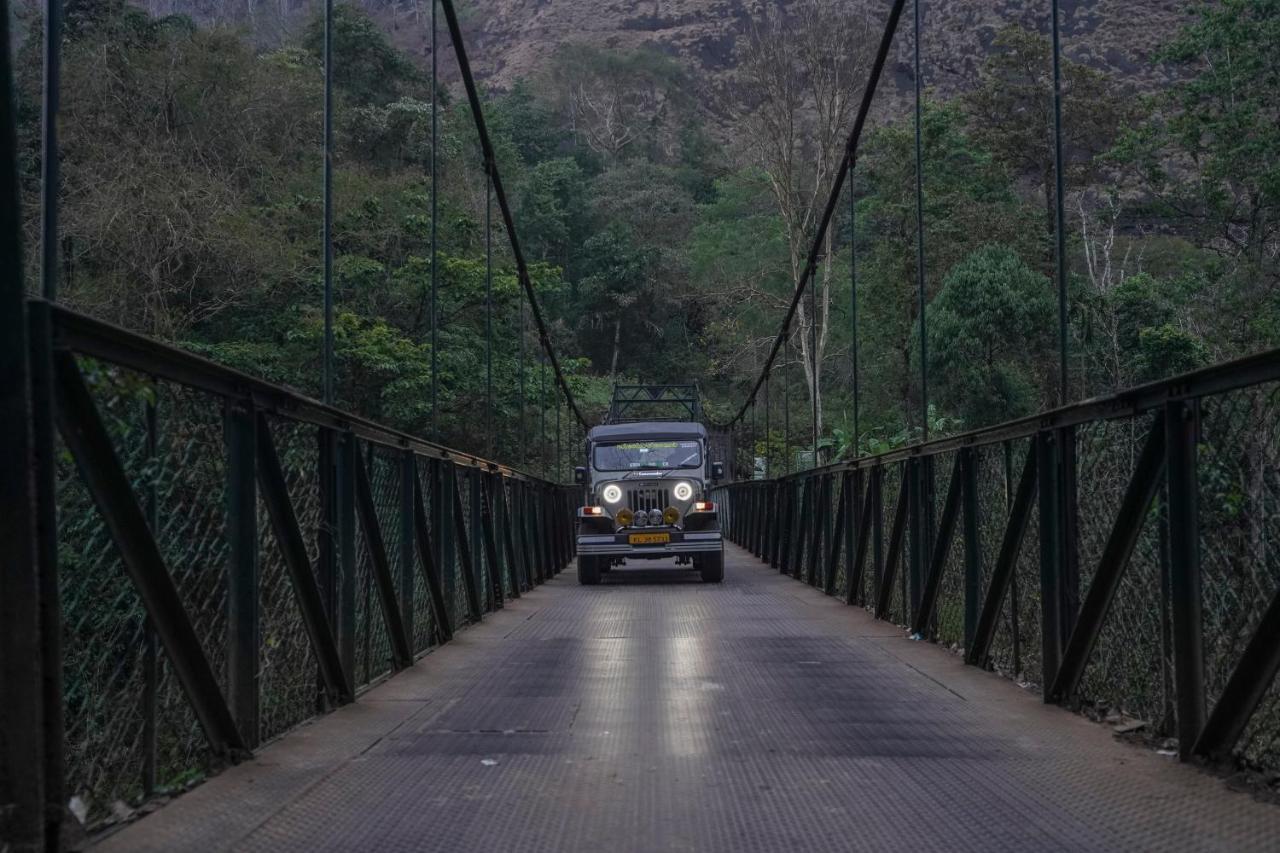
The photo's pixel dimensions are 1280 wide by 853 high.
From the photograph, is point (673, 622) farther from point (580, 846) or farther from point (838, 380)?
point (838, 380)

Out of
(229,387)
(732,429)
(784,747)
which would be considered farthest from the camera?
(732,429)

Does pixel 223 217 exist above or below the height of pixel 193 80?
below

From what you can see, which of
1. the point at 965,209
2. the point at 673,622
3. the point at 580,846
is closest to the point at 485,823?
the point at 580,846

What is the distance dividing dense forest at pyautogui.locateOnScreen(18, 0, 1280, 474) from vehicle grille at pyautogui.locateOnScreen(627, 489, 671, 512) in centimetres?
152

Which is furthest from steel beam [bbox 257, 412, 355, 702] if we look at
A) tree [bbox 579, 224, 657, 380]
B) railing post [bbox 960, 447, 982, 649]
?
tree [bbox 579, 224, 657, 380]

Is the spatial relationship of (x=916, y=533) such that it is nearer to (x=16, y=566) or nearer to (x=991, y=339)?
(x=16, y=566)

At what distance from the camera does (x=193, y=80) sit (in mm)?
19141

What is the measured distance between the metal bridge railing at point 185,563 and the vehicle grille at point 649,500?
7585 mm

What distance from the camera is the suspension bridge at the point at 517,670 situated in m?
2.49

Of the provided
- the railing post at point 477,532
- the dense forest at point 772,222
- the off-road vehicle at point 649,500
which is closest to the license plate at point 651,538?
the off-road vehicle at point 649,500

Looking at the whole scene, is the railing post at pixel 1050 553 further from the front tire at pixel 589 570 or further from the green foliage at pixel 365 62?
the green foliage at pixel 365 62

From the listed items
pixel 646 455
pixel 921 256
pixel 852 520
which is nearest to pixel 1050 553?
pixel 921 256

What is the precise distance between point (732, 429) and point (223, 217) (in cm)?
1354

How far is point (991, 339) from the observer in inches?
824
